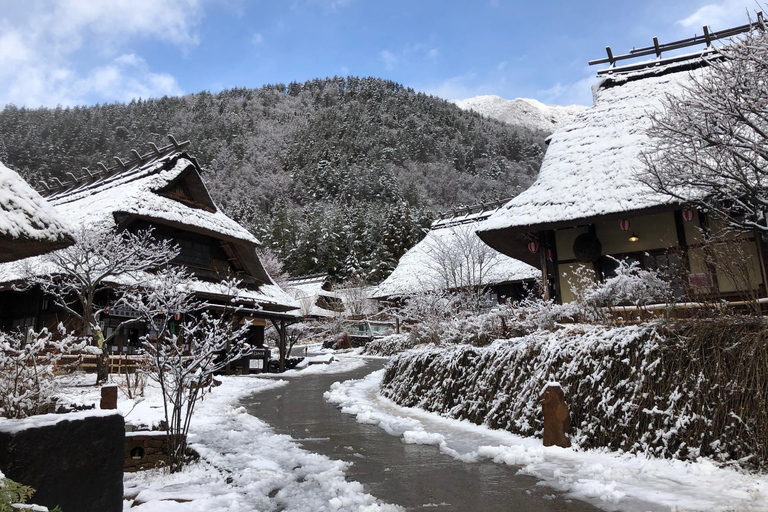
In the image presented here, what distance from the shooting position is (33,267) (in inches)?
599

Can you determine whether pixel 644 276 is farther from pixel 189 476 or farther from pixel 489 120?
pixel 489 120

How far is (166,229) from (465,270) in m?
14.2

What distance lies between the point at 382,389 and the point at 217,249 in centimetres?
1194

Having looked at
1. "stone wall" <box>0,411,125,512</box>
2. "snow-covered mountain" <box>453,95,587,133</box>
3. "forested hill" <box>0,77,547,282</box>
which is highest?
"snow-covered mountain" <box>453,95,587,133</box>

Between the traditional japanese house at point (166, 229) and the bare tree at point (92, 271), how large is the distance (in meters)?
0.69

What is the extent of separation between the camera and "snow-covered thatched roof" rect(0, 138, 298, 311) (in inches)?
664

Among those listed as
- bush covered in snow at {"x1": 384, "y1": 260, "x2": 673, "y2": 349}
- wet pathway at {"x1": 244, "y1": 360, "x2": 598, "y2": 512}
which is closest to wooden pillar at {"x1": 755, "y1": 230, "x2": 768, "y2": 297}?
bush covered in snow at {"x1": 384, "y1": 260, "x2": 673, "y2": 349}

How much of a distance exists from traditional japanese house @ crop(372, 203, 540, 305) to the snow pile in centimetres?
1752

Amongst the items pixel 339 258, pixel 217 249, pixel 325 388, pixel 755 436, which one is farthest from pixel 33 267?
pixel 339 258

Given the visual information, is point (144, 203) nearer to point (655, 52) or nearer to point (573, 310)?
point (573, 310)

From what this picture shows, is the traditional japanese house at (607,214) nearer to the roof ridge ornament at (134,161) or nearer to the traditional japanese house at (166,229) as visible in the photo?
the traditional japanese house at (166,229)

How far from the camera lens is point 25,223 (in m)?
3.89

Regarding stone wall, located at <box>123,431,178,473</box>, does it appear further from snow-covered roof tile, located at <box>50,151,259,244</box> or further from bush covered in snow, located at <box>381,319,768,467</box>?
snow-covered roof tile, located at <box>50,151,259,244</box>

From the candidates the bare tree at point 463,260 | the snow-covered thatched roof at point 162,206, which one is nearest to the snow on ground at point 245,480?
the snow-covered thatched roof at point 162,206
